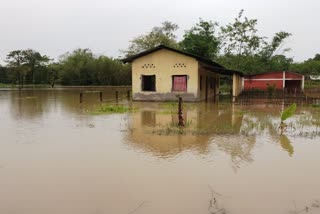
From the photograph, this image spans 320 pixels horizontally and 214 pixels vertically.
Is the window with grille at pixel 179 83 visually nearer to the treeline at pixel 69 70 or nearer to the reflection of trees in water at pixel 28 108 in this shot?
the reflection of trees in water at pixel 28 108

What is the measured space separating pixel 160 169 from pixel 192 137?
3.64m

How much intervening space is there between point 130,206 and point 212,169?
2557 mm

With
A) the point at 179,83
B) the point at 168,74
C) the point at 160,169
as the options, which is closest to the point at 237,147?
the point at 160,169

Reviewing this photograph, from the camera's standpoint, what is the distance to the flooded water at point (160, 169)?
5.46 m

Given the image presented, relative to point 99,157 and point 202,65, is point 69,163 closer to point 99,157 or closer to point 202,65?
point 99,157

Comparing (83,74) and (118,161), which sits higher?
(83,74)

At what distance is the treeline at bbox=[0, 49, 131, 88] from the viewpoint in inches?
2489

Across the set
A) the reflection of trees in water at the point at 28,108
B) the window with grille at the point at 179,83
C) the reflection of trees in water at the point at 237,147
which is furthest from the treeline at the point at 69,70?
the reflection of trees in water at the point at 237,147

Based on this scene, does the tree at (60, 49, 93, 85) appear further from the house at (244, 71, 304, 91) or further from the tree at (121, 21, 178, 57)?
the house at (244, 71, 304, 91)

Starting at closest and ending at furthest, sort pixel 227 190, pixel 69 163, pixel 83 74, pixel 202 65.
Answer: pixel 227 190 → pixel 69 163 → pixel 202 65 → pixel 83 74

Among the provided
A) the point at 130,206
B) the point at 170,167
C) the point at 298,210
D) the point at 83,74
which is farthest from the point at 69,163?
the point at 83,74

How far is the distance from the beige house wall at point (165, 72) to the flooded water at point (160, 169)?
35.9 ft

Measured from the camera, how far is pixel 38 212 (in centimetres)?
520

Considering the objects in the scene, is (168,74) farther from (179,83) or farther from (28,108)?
(28,108)
